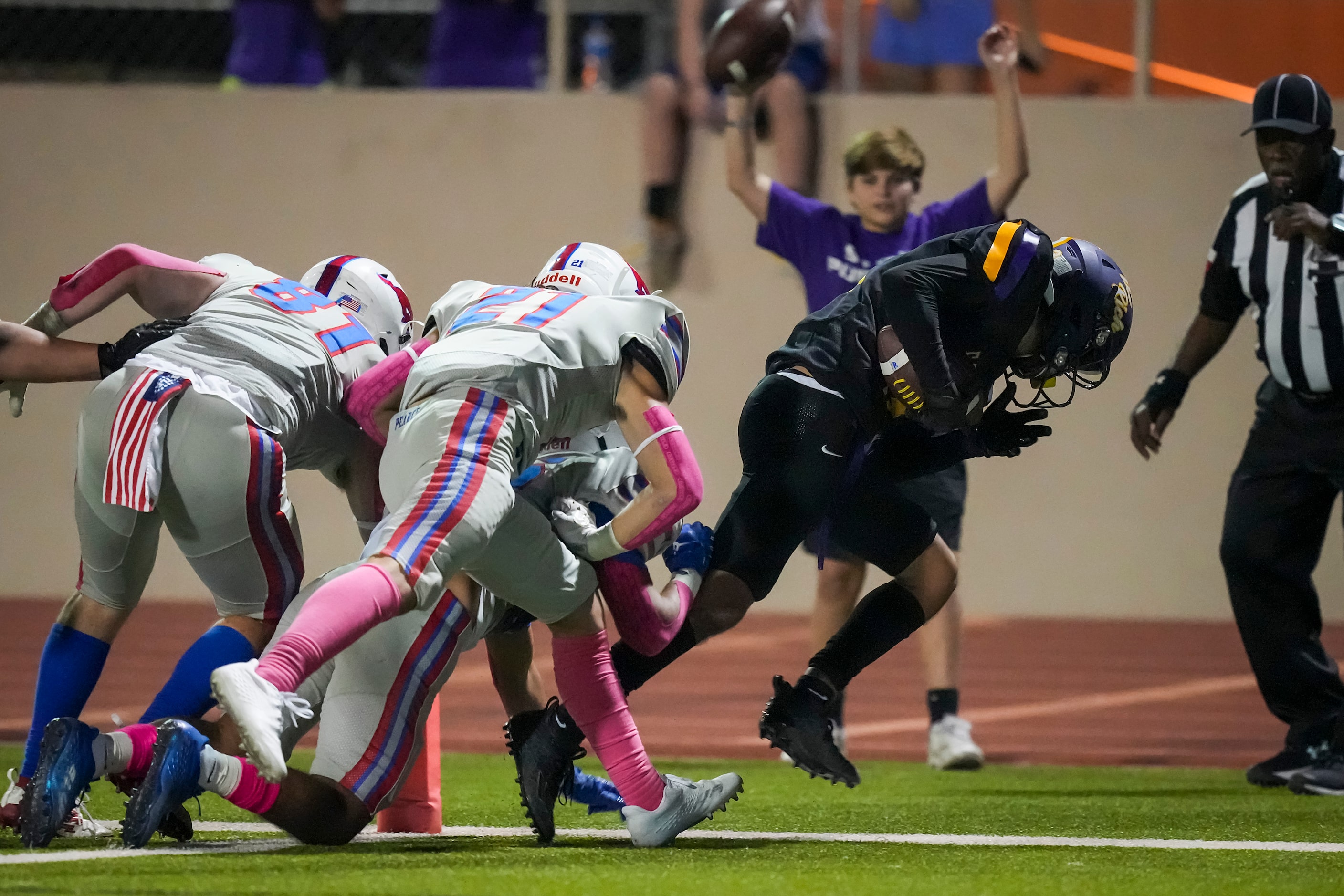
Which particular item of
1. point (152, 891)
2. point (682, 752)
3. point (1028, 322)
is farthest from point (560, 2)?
point (152, 891)

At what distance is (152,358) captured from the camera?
375 cm

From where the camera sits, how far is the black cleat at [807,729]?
374cm

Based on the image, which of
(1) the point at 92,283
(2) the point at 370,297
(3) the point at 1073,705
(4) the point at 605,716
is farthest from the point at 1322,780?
(1) the point at 92,283

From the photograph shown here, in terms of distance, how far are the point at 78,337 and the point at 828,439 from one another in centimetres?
653

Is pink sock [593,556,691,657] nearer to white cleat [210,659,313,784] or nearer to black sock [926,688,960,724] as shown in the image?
white cleat [210,659,313,784]

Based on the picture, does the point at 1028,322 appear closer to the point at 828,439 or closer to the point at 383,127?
the point at 828,439

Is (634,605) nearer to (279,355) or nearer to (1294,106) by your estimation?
(279,355)

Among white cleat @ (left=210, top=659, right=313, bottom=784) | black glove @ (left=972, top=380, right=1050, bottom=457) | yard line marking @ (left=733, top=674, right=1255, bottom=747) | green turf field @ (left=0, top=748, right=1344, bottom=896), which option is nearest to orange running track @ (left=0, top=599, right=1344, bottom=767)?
yard line marking @ (left=733, top=674, right=1255, bottom=747)

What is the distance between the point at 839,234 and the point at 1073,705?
7.48 ft

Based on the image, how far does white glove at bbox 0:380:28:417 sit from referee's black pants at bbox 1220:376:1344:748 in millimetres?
3292

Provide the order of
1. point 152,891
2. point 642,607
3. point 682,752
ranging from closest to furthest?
point 152,891
point 642,607
point 682,752

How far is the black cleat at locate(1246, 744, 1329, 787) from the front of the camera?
4.73m

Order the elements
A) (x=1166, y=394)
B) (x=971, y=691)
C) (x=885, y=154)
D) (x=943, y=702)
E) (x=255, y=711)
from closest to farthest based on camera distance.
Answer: (x=255, y=711) → (x=1166, y=394) → (x=943, y=702) → (x=885, y=154) → (x=971, y=691)

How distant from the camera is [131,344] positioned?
381 centimetres
